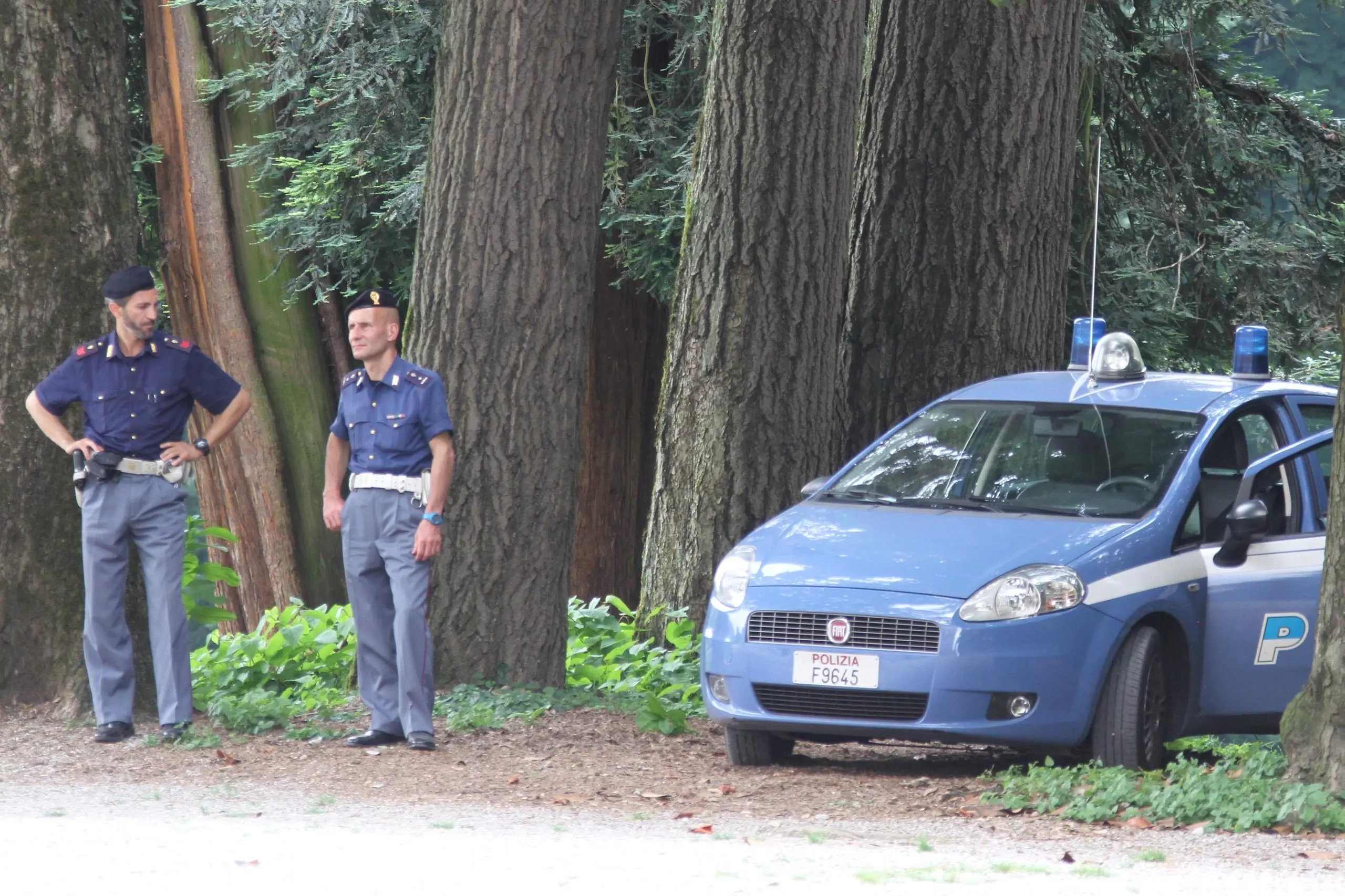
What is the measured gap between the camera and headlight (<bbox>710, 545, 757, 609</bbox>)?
7.64 metres

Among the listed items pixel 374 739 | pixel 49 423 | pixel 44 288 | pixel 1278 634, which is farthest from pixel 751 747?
pixel 44 288

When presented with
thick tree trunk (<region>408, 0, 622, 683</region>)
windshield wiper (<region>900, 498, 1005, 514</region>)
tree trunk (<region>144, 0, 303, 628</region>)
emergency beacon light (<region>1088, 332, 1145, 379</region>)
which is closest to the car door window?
emergency beacon light (<region>1088, 332, 1145, 379</region>)

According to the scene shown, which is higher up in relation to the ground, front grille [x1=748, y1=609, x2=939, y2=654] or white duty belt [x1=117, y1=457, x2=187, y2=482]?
white duty belt [x1=117, y1=457, x2=187, y2=482]

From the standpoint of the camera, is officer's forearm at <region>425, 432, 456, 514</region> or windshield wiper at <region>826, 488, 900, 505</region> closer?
officer's forearm at <region>425, 432, 456, 514</region>

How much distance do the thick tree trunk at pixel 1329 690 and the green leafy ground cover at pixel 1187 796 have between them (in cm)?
9

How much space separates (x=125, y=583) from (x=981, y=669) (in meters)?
3.56

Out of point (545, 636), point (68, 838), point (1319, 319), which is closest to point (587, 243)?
point (545, 636)

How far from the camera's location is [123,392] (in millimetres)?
7930

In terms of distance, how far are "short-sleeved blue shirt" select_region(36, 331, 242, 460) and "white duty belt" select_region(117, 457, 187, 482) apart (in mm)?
34

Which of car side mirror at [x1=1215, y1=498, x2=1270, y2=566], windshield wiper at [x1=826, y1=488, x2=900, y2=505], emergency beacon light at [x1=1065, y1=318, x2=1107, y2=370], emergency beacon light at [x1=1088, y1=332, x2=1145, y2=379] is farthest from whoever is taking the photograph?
emergency beacon light at [x1=1065, y1=318, x2=1107, y2=370]

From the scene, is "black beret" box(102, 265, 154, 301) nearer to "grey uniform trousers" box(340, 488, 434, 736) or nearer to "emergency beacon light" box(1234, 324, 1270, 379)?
"grey uniform trousers" box(340, 488, 434, 736)

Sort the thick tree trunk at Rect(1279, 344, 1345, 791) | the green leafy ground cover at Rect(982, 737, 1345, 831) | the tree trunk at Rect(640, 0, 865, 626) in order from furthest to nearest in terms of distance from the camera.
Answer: the tree trunk at Rect(640, 0, 865, 626) < the thick tree trunk at Rect(1279, 344, 1345, 791) < the green leafy ground cover at Rect(982, 737, 1345, 831)

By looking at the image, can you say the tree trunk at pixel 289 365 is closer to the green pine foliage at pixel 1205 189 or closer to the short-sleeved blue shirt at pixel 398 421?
the green pine foliage at pixel 1205 189

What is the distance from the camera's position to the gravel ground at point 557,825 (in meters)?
5.30
